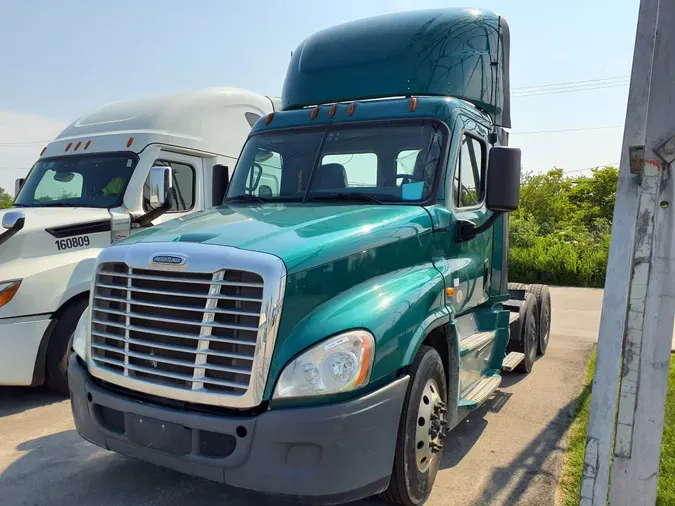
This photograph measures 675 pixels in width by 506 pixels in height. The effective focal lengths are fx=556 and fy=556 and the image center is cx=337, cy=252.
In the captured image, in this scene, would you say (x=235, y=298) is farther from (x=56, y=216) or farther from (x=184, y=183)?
(x=184, y=183)

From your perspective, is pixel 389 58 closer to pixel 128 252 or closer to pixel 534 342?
pixel 128 252

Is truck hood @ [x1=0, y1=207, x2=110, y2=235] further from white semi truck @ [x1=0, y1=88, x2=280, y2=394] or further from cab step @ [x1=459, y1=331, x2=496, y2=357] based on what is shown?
cab step @ [x1=459, y1=331, x2=496, y2=357]

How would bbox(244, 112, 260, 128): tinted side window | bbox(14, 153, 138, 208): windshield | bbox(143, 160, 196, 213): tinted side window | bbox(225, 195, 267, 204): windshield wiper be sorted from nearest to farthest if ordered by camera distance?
bbox(225, 195, 267, 204): windshield wiper → bbox(14, 153, 138, 208): windshield → bbox(143, 160, 196, 213): tinted side window → bbox(244, 112, 260, 128): tinted side window

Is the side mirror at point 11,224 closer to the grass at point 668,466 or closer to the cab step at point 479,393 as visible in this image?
the cab step at point 479,393

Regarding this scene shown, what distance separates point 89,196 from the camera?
21.5 feet

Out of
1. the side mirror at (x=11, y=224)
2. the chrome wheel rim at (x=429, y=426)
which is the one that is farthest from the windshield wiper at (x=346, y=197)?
the side mirror at (x=11, y=224)

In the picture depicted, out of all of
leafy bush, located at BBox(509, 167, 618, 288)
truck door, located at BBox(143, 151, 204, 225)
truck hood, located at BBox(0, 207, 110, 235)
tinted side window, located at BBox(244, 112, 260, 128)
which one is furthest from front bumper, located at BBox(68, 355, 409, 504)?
leafy bush, located at BBox(509, 167, 618, 288)

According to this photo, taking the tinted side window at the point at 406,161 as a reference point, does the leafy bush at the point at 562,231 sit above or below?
below

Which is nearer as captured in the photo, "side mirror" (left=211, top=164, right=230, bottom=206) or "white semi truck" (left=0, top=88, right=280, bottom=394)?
"white semi truck" (left=0, top=88, right=280, bottom=394)

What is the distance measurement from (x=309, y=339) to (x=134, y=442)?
1174mm

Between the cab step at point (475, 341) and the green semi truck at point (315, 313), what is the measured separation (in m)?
0.02

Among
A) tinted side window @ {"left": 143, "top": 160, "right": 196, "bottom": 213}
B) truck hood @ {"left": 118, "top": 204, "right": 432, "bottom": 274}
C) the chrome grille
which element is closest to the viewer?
the chrome grille

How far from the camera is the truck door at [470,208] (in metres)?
4.15

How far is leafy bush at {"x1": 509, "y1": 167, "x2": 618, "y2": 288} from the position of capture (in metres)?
16.5
